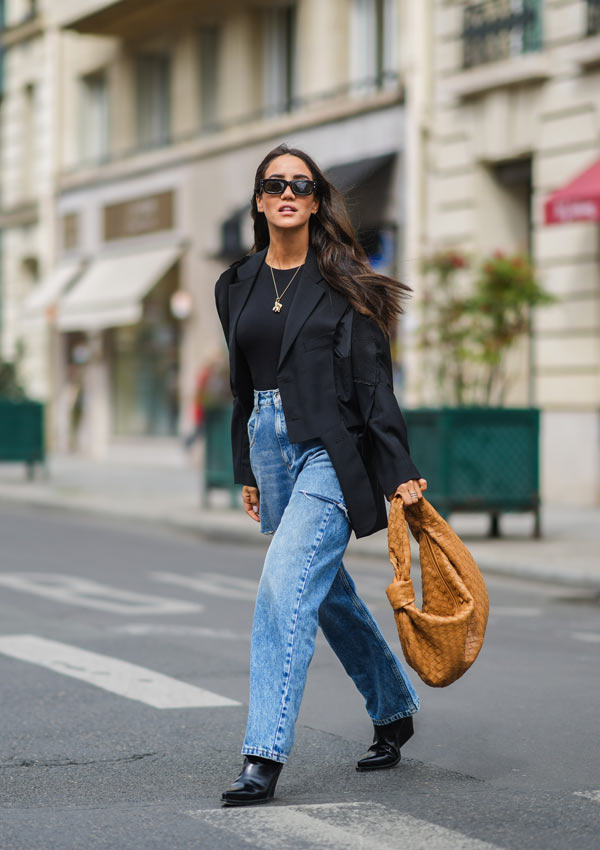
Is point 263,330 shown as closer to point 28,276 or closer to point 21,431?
point 21,431

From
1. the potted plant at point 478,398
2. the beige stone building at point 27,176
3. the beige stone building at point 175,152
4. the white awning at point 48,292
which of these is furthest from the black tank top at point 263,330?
the beige stone building at point 27,176

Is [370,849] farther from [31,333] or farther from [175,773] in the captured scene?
[31,333]

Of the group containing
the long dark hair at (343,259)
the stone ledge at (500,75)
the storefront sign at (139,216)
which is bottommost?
the long dark hair at (343,259)

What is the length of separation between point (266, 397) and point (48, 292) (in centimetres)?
2508

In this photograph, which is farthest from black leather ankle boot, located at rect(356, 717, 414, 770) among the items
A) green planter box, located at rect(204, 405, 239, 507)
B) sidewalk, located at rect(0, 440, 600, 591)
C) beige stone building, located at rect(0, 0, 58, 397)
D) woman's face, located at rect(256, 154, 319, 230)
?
beige stone building, located at rect(0, 0, 58, 397)

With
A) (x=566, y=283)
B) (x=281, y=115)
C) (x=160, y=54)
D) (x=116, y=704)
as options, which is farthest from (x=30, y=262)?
(x=116, y=704)

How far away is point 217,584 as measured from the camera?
10.4 metres

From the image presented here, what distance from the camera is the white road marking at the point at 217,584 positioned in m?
9.86

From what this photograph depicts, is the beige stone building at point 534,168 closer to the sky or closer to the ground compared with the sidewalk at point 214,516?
closer to the sky

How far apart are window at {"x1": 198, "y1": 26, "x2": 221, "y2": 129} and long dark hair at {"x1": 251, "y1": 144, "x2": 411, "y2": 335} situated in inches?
823

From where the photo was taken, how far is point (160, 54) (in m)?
27.1

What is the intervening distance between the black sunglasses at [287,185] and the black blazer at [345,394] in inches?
9.2

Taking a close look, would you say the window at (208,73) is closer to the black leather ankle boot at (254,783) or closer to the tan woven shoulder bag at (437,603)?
the tan woven shoulder bag at (437,603)

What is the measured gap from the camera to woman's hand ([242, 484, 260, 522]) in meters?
5.00
